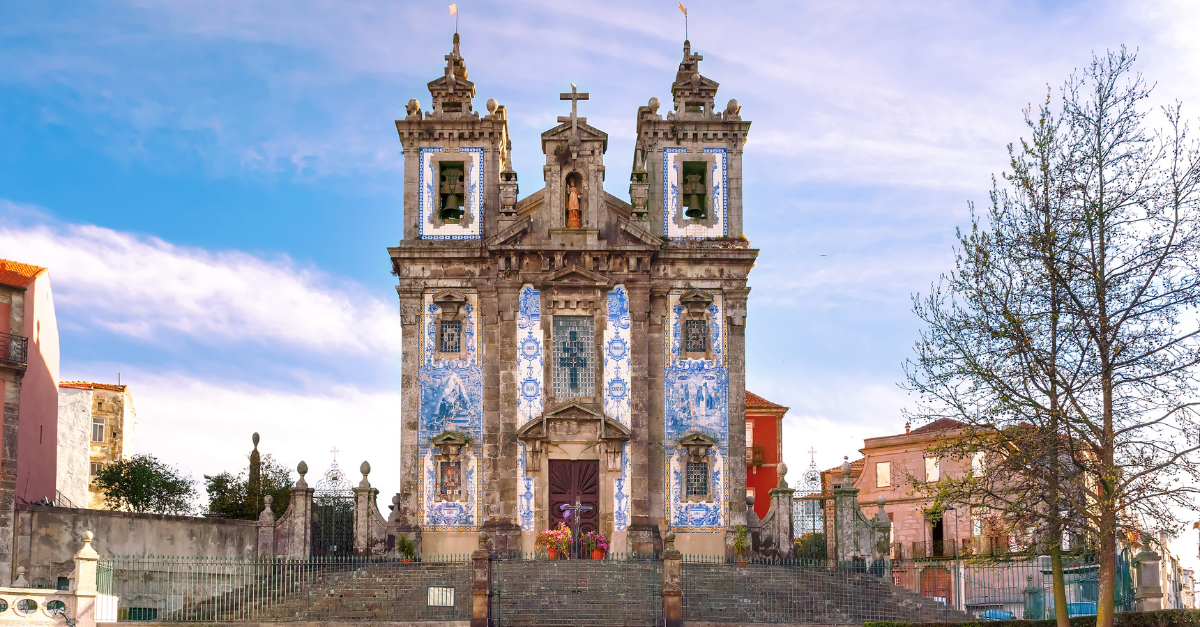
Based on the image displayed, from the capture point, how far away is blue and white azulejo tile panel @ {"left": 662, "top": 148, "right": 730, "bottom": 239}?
34125 millimetres

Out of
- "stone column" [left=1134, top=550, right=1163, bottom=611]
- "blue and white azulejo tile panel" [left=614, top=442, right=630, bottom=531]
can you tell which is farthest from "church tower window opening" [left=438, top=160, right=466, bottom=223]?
"stone column" [left=1134, top=550, right=1163, bottom=611]

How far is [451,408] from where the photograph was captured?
107 ft

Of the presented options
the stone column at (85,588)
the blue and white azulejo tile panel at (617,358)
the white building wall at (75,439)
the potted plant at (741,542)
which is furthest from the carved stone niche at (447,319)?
the white building wall at (75,439)

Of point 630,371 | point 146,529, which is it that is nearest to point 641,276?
point 630,371

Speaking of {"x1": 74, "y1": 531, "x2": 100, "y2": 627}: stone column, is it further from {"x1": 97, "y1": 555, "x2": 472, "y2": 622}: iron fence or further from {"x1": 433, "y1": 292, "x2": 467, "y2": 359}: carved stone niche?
{"x1": 433, "y1": 292, "x2": 467, "y2": 359}: carved stone niche

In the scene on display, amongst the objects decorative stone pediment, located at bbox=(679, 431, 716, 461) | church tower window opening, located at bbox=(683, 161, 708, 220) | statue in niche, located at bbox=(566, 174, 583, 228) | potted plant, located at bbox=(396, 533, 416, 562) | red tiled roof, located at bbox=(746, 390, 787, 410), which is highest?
church tower window opening, located at bbox=(683, 161, 708, 220)

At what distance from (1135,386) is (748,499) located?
530 inches

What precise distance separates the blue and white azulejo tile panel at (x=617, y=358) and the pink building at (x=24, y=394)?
1461 centimetres

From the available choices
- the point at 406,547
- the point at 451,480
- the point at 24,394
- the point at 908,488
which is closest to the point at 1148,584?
the point at 451,480

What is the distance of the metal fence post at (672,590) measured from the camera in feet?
76.1

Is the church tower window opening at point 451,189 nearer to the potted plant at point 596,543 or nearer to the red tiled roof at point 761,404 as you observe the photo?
the potted plant at point 596,543

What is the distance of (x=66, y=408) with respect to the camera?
46000 mm

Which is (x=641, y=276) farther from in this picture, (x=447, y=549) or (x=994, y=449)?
(x=994, y=449)

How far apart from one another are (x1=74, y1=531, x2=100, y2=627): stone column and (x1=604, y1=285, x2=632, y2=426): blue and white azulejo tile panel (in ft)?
45.9
